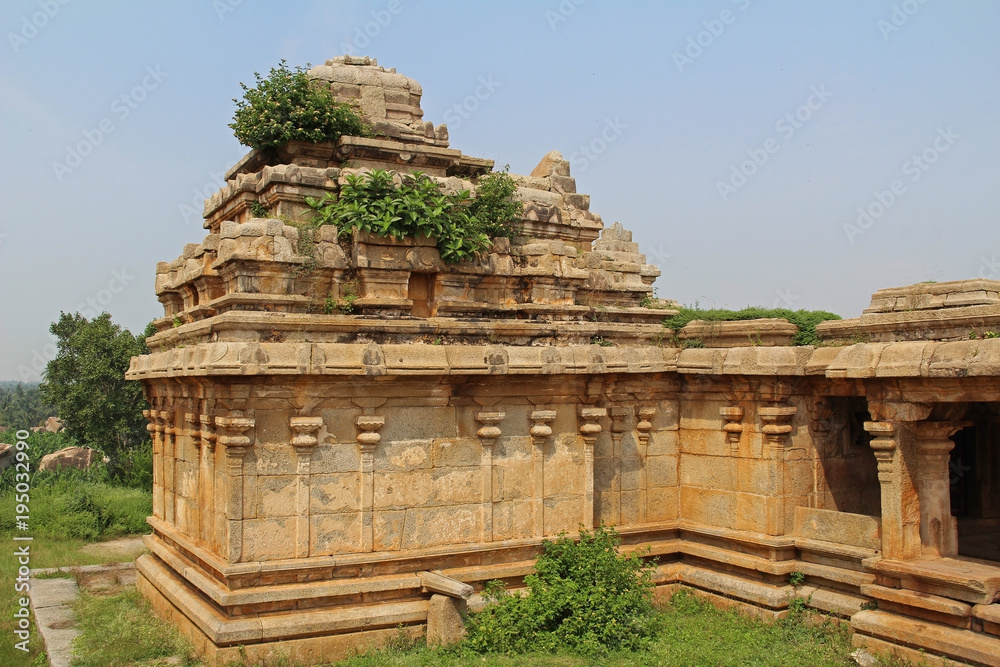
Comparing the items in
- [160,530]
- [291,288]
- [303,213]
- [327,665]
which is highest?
[303,213]

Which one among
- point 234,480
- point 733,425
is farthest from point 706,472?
point 234,480

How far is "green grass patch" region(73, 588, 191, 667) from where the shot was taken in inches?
354

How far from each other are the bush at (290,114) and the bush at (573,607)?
5457mm

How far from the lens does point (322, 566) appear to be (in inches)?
344

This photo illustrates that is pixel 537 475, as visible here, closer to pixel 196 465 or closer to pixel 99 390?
pixel 196 465

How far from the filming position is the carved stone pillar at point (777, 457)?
10180mm

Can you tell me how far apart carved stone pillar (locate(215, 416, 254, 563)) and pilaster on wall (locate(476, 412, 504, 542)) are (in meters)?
2.53

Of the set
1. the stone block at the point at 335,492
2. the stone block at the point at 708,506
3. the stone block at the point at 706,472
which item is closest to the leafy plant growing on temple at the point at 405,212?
the stone block at the point at 335,492

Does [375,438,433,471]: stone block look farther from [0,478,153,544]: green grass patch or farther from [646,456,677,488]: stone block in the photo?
[0,478,153,544]: green grass patch

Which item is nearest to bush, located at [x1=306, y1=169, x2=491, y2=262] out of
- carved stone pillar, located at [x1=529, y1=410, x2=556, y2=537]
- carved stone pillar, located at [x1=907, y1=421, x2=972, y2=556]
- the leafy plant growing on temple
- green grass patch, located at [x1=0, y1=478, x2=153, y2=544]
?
the leafy plant growing on temple

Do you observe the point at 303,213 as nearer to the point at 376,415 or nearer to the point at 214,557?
the point at 376,415

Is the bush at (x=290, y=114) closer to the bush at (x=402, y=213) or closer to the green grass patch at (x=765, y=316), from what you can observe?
the bush at (x=402, y=213)

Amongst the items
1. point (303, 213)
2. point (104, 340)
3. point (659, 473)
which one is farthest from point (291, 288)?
point (104, 340)

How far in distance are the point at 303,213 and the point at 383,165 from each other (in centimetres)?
130
